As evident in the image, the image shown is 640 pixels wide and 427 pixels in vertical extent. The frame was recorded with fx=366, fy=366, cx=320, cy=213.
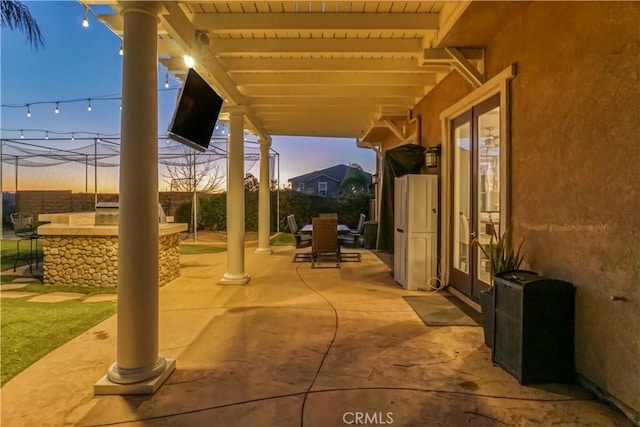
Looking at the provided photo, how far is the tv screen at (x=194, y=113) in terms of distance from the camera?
3.51 meters

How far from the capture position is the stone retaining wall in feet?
18.1

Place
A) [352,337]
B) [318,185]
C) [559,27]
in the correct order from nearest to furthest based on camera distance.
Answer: [559,27] → [352,337] → [318,185]

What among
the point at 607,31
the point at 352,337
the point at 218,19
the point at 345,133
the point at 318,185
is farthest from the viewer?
the point at 318,185

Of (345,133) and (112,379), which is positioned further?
(345,133)

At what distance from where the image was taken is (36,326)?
12.1ft

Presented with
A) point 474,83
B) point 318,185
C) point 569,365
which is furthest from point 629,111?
point 318,185

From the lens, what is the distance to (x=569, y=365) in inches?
102

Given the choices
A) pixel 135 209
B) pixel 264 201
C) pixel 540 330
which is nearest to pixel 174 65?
pixel 135 209

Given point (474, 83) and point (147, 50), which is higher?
point (474, 83)

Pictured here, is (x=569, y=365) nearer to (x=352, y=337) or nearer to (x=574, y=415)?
(x=574, y=415)

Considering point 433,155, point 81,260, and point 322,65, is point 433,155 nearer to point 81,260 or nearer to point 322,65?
point 322,65

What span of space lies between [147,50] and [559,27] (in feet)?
9.80

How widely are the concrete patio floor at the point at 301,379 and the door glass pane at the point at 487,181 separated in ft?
3.35

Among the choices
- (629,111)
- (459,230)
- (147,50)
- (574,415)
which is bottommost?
(574,415)
